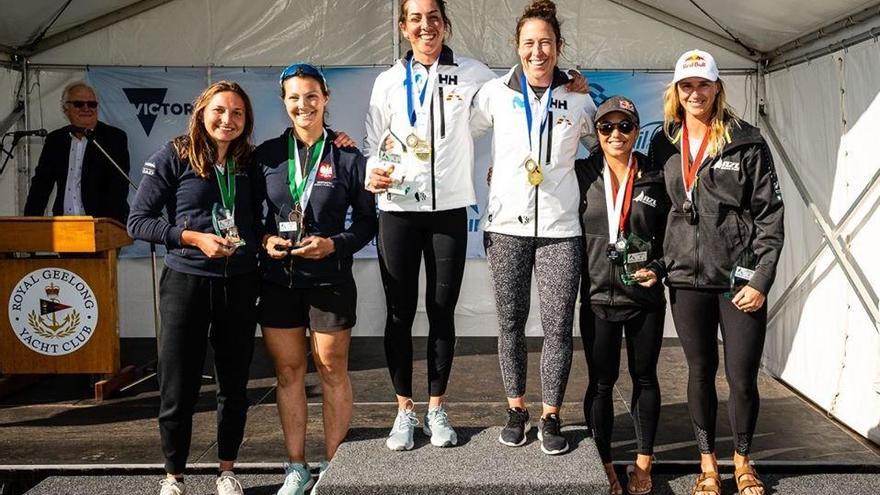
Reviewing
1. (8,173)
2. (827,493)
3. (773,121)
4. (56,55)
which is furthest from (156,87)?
(827,493)

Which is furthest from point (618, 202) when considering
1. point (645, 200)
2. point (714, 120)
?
point (714, 120)

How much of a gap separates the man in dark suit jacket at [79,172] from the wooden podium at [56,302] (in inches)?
18.6

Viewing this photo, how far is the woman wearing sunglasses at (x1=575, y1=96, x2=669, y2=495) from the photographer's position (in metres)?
2.82

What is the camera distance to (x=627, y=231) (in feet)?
9.32

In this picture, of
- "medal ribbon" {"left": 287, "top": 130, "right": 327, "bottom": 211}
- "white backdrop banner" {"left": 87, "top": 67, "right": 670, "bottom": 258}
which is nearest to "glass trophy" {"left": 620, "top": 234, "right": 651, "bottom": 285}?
"medal ribbon" {"left": 287, "top": 130, "right": 327, "bottom": 211}

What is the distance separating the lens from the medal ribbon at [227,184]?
279cm

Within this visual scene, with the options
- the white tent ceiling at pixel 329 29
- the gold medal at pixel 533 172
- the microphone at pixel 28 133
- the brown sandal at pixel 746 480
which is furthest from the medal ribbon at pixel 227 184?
the white tent ceiling at pixel 329 29

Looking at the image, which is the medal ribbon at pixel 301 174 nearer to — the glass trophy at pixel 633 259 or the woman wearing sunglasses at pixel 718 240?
the glass trophy at pixel 633 259

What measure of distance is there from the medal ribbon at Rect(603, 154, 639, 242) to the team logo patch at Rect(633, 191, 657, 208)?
29 millimetres

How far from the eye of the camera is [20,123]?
18.0ft

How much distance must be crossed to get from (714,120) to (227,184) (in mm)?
1720

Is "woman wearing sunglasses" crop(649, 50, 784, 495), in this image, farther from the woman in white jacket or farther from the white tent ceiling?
the white tent ceiling

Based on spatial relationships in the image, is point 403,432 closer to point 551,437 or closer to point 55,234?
point 551,437

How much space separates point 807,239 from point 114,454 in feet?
12.5
